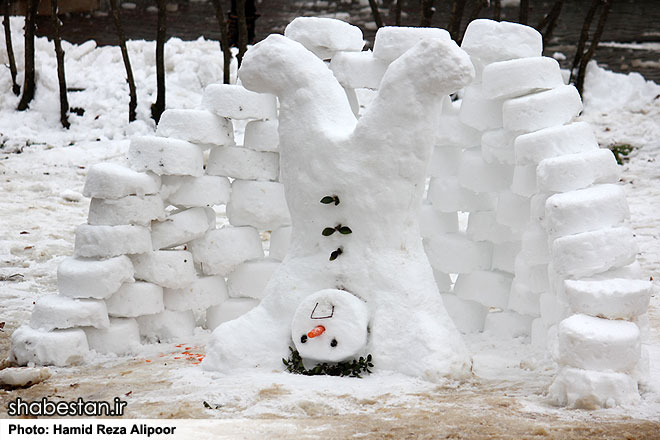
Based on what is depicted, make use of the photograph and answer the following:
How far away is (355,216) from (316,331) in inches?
22.1

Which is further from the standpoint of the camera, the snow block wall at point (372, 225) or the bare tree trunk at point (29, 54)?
the bare tree trunk at point (29, 54)

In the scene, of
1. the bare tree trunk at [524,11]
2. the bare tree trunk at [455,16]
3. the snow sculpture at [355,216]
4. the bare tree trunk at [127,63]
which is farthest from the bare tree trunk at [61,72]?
the snow sculpture at [355,216]

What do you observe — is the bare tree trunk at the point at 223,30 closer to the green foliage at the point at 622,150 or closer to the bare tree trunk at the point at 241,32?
the bare tree trunk at the point at 241,32

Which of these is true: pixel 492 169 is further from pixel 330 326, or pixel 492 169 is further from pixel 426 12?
pixel 426 12

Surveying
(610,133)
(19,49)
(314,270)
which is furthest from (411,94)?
(19,49)

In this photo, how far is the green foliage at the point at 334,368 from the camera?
3961 mm

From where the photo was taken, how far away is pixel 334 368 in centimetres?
400

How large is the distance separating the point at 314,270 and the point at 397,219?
454 millimetres

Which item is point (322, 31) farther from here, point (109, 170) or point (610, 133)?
point (610, 133)

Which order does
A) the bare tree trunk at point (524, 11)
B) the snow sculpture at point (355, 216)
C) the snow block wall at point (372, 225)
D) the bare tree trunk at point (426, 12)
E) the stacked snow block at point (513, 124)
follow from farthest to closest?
the bare tree trunk at point (524, 11), the bare tree trunk at point (426, 12), the stacked snow block at point (513, 124), the snow sculpture at point (355, 216), the snow block wall at point (372, 225)

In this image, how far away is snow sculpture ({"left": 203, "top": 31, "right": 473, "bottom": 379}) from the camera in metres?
3.95

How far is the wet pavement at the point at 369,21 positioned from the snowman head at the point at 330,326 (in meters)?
8.54

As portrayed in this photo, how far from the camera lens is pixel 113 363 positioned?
4.51m

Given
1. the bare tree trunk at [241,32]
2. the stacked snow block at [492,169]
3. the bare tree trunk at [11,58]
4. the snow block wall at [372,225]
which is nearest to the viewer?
the snow block wall at [372,225]
